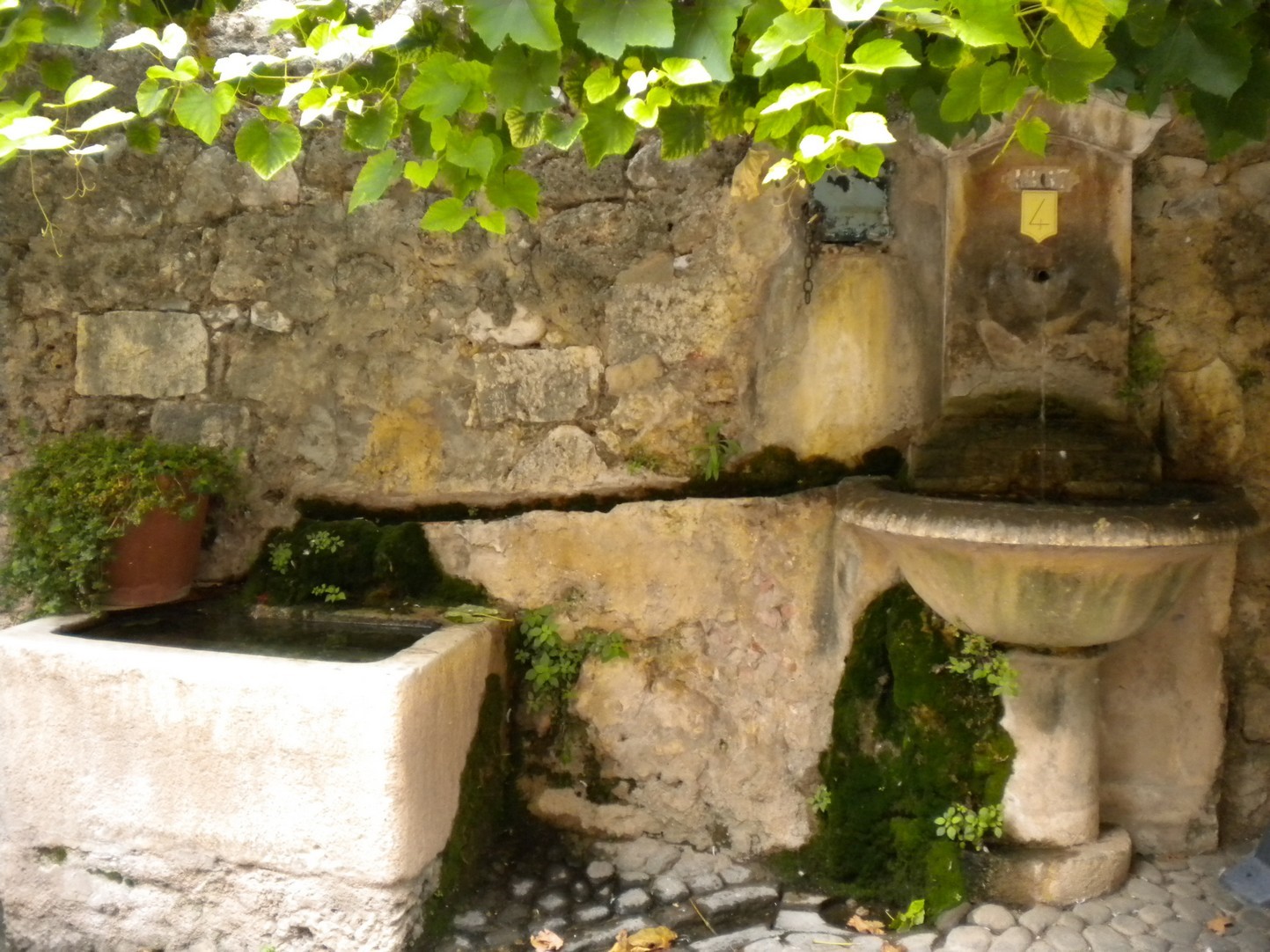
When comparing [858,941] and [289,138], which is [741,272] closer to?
[289,138]

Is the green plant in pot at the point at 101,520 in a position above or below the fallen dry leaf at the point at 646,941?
above

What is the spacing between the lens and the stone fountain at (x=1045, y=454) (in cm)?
231

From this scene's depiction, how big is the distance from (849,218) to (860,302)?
22cm

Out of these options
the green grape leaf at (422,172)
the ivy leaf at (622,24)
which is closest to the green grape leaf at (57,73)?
the green grape leaf at (422,172)

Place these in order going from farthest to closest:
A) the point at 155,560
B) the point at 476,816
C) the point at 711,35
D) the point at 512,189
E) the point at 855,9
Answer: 1. the point at 155,560
2. the point at 476,816
3. the point at 512,189
4. the point at 711,35
5. the point at 855,9

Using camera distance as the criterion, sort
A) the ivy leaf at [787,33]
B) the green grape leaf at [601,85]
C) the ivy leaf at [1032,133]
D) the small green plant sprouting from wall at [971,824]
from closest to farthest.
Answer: the ivy leaf at [787,33]
the green grape leaf at [601,85]
the ivy leaf at [1032,133]
the small green plant sprouting from wall at [971,824]

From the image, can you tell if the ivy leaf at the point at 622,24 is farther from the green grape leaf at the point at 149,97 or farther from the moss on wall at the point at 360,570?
the moss on wall at the point at 360,570

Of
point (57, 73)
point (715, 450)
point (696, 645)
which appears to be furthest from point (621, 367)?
point (57, 73)

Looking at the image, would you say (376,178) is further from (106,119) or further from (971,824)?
(971,824)

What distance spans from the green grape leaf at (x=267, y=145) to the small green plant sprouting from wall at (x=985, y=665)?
1.84m

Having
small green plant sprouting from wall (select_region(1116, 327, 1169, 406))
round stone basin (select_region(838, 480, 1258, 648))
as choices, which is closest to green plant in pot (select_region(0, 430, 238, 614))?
round stone basin (select_region(838, 480, 1258, 648))

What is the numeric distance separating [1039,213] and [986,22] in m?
1.15

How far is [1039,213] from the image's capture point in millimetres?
2539

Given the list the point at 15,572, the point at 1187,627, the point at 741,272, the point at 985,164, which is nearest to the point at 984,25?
the point at 985,164
